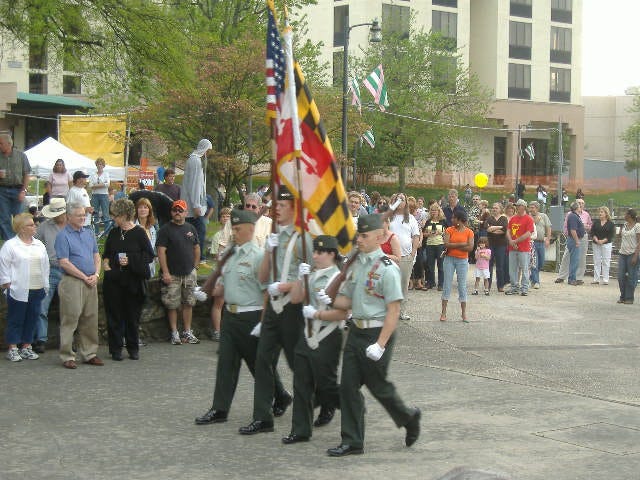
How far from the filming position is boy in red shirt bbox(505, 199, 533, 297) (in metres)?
18.7

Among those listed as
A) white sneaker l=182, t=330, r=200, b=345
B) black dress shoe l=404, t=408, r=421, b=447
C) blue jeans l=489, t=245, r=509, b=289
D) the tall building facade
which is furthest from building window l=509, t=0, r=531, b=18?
black dress shoe l=404, t=408, r=421, b=447

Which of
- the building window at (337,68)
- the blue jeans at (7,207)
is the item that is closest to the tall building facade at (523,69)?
the building window at (337,68)

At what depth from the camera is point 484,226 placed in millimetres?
22734

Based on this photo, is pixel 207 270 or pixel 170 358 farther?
pixel 207 270

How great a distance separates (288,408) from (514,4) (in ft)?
211

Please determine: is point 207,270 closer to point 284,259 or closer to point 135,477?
point 284,259

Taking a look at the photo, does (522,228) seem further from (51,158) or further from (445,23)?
(445,23)

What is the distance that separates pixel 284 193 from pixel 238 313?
1.04 m

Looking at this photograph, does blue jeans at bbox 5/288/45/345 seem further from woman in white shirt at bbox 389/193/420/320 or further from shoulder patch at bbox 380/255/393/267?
woman in white shirt at bbox 389/193/420/320

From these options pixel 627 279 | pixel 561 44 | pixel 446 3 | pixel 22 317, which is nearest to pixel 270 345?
pixel 22 317

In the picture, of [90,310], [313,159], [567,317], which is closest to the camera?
[313,159]

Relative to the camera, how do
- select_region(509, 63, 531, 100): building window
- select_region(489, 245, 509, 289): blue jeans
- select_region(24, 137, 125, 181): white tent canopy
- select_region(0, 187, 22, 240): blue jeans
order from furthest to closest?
select_region(509, 63, 531, 100): building window → select_region(24, 137, 125, 181): white tent canopy → select_region(489, 245, 509, 289): blue jeans → select_region(0, 187, 22, 240): blue jeans

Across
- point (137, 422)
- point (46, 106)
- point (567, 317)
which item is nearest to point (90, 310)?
point (137, 422)

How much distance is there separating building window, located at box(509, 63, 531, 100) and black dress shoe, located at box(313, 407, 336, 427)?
63.0m
